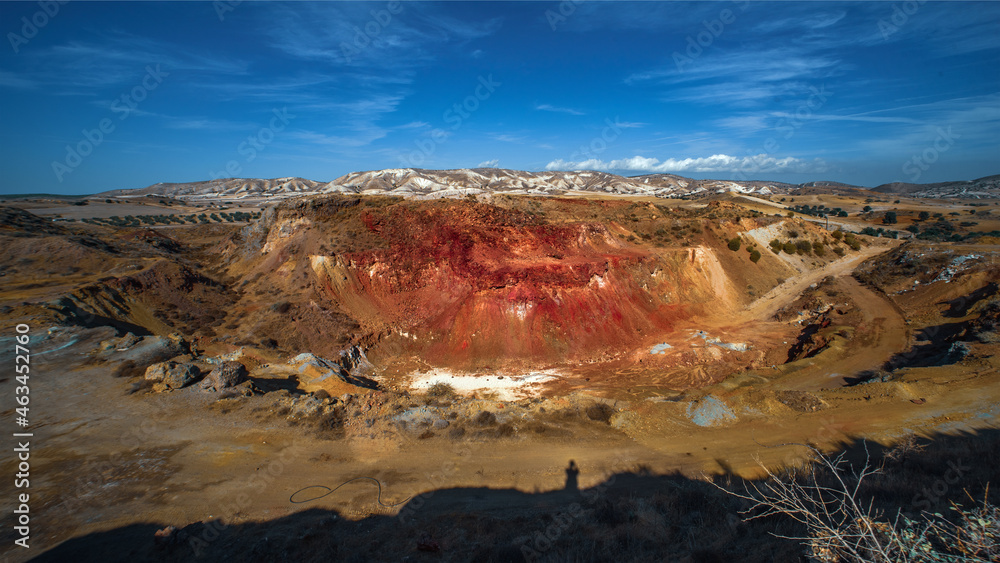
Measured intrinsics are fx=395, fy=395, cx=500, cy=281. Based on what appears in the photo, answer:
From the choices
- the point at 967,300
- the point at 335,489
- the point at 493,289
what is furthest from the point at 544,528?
the point at 967,300

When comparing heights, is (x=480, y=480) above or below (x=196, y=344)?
below

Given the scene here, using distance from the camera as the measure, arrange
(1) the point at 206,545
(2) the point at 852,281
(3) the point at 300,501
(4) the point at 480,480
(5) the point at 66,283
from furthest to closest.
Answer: (2) the point at 852,281, (5) the point at 66,283, (4) the point at 480,480, (3) the point at 300,501, (1) the point at 206,545

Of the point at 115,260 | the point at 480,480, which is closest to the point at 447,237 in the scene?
the point at 480,480

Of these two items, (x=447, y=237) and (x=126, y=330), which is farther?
(x=447, y=237)

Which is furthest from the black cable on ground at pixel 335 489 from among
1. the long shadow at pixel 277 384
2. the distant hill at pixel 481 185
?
the distant hill at pixel 481 185

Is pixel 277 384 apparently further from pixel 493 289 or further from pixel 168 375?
pixel 493 289

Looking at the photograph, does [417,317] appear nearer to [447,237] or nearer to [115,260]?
[447,237]
